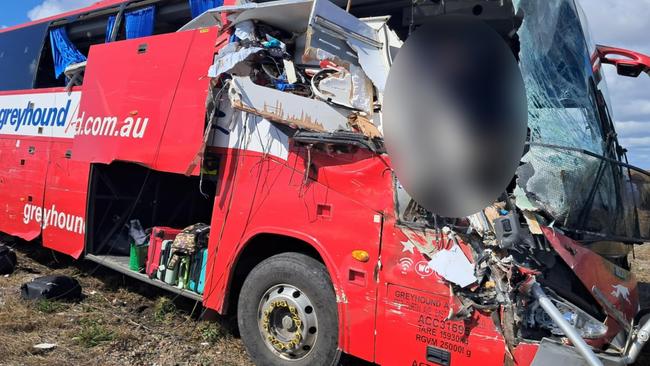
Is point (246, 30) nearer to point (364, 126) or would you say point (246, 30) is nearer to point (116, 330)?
point (364, 126)

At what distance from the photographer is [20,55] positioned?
8141 mm

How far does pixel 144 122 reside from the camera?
5465mm

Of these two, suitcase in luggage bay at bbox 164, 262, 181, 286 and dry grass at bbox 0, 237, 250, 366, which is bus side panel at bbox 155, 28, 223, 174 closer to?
suitcase in luggage bay at bbox 164, 262, 181, 286

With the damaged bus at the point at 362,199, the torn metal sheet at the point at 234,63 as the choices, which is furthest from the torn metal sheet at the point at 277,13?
the torn metal sheet at the point at 234,63

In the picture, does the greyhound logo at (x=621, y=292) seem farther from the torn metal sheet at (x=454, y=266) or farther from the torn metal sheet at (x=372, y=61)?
the torn metal sheet at (x=372, y=61)

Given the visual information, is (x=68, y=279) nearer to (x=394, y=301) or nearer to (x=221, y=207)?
(x=221, y=207)

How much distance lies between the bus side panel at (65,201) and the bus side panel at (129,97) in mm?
253

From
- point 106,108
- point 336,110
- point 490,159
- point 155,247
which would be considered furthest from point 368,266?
point 106,108

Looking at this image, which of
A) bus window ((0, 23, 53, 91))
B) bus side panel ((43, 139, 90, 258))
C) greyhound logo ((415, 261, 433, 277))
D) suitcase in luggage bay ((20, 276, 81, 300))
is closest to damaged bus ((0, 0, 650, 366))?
greyhound logo ((415, 261, 433, 277))

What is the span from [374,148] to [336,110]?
0.56 meters

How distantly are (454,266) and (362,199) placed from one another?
846 millimetres

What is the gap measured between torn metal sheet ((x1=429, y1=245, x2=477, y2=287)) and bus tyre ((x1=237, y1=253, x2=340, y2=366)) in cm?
96

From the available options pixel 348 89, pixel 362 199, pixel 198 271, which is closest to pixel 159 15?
pixel 198 271

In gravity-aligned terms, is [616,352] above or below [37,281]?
above
